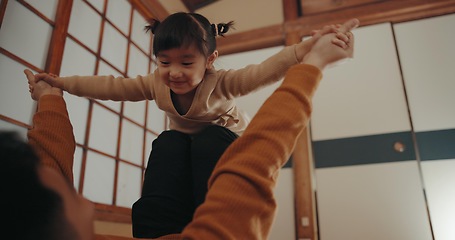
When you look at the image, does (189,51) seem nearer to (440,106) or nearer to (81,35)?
(81,35)

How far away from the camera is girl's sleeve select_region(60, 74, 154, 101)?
1032 millimetres

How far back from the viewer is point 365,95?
8.33 ft

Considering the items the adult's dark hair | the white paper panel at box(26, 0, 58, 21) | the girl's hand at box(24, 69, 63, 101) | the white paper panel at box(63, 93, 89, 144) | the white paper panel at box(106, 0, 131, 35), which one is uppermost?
the white paper panel at box(106, 0, 131, 35)

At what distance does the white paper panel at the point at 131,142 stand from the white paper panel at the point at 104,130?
91mm

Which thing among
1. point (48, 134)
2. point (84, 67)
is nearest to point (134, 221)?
point (48, 134)

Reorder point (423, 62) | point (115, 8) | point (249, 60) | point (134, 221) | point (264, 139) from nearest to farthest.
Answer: point (264, 139) → point (134, 221) → point (115, 8) → point (423, 62) → point (249, 60)

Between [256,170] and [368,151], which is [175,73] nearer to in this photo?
[256,170]

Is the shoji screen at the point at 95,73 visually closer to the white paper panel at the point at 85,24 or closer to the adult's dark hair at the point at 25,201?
the white paper panel at the point at 85,24

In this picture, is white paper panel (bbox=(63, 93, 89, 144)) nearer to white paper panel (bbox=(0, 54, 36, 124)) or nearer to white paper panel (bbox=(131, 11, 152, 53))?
white paper panel (bbox=(0, 54, 36, 124))

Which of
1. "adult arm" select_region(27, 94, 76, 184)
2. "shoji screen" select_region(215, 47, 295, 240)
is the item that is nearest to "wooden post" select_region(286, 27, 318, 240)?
"shoji screen" select_region(215, 47, 295, 240)

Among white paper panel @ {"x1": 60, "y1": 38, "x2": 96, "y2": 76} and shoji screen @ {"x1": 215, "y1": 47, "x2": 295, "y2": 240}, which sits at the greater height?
white paper panel @ {"x1": 60, "y1": 38, "x2": 96, "y2": 76}

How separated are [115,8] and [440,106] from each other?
7.69 feet

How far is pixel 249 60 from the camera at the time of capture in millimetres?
2979

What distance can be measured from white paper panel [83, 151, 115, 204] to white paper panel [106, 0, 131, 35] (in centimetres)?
93
